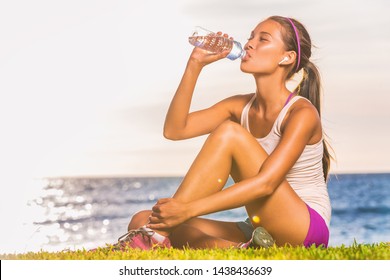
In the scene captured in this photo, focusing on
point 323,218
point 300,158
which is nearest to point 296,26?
point 300,158

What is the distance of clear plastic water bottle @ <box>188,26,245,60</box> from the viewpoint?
4234 mm

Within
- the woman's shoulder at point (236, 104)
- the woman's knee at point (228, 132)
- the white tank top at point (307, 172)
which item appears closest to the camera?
the woman's knee at point (228, 132)

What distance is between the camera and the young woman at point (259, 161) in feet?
12.2

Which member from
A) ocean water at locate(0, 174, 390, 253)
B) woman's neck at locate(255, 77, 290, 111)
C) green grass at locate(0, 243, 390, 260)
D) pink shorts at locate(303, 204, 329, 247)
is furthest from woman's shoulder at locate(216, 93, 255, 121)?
ocean water at locate(0, 174, 390, 253)

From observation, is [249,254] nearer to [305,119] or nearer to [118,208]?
[305,119]

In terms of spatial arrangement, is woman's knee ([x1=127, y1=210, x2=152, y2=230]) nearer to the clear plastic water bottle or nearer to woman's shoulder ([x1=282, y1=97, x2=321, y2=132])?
woman's shoulder ([x1=282, y1=97, x2=321, y2=132])

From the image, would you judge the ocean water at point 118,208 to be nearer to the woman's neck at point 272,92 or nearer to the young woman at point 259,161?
the young woman at point 259,161

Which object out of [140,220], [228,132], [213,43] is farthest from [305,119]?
[140,220]

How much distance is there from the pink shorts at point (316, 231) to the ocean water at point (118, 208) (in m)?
6.76

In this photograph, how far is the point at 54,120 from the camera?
1352cm

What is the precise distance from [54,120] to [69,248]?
31.9 ft

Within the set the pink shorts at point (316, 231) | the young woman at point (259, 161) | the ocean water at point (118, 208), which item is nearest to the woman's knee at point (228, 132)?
the young woman at point (259, 161)
